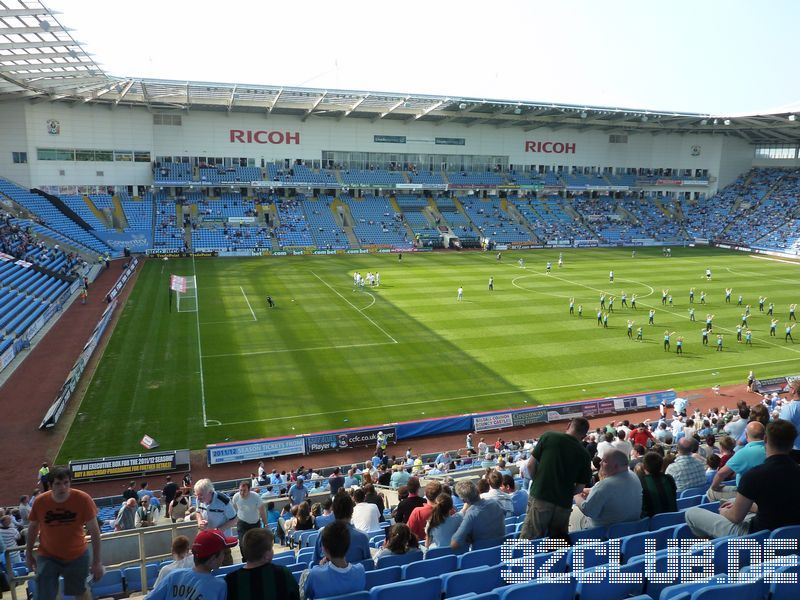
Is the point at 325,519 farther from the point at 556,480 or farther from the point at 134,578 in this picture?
the point at 556,480

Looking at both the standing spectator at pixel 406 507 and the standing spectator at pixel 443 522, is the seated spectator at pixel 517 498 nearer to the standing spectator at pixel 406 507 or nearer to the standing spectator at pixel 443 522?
the standing spectator at pixel 406 507

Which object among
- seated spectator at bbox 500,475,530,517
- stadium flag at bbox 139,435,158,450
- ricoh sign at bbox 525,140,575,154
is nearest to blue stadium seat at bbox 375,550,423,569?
seated spectator at bbox 500,475,530,517

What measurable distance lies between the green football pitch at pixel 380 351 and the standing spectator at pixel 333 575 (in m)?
18.4

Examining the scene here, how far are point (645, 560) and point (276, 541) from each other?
754cm

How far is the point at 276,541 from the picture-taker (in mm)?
11461

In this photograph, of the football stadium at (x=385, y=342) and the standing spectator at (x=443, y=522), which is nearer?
the football stadium at (x=385, y=342)

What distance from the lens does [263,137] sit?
246ft

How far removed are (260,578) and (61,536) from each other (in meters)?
3.13

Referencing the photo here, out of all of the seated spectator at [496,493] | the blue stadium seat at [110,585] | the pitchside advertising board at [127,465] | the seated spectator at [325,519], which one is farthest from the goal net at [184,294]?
the seated spectator at [496,493]

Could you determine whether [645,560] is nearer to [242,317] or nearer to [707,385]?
[707,385]

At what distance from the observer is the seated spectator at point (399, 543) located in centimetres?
699

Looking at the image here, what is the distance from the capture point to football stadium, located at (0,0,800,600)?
21.5 feet

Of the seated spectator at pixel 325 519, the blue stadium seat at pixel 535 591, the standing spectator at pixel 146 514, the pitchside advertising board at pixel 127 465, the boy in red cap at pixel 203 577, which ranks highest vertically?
the boy in red cap at pixel 203 577

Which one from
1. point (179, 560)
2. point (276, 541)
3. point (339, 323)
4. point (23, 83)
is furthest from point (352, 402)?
point (23, 83)
